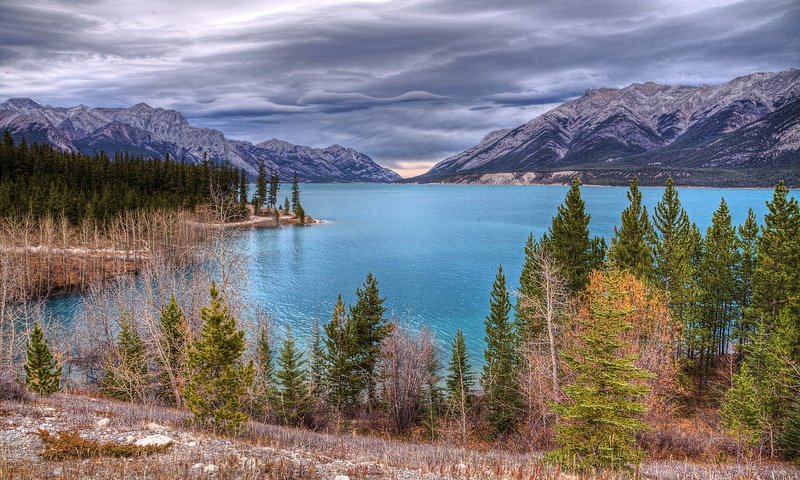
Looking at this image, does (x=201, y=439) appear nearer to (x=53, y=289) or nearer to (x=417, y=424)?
(x=417, y=424)

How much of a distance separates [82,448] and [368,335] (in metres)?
27.4

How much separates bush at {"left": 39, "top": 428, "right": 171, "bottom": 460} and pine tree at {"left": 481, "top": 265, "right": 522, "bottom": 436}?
23.7 metres

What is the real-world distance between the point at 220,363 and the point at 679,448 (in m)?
26.2

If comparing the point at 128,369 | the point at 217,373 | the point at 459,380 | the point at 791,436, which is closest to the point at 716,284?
the point at 791,436

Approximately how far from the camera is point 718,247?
1778 inches

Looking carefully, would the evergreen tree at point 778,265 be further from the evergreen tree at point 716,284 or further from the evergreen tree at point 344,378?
the evergreen tree at point 344,378

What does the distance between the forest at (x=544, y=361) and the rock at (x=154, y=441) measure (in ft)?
13.0

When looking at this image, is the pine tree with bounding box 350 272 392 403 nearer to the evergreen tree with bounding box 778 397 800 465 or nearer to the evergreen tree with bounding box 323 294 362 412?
the evergreen tree with bounding box 323 294 362 412

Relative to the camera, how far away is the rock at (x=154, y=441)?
43.9ft

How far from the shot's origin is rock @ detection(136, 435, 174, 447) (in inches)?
526

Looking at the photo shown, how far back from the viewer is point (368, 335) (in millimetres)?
39156

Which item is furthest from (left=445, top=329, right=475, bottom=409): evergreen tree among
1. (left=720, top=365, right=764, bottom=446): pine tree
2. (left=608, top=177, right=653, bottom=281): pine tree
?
(left=720, top=365, right=764, bottom=446): pine tree

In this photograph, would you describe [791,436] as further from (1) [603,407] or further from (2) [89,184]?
(2) [89,184]

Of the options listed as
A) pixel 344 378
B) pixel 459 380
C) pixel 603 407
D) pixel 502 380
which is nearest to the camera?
pixel 603 407
